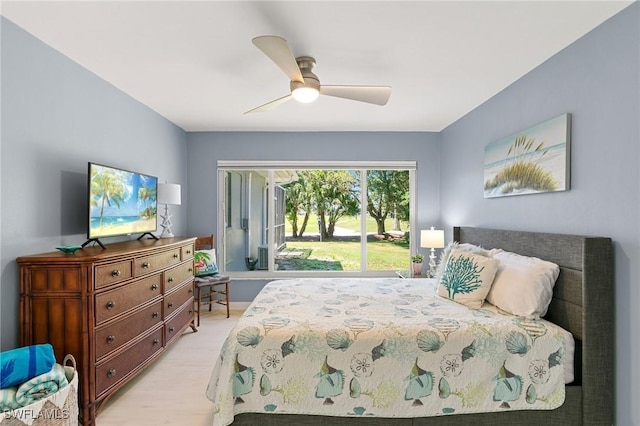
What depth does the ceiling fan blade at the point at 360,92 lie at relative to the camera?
2.56 m

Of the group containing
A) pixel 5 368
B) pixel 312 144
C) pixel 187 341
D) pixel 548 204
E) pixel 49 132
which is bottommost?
pixel 187 341

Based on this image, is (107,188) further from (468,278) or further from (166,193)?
(468,278)

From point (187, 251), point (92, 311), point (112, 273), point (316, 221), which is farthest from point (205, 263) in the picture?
point (92, 311)

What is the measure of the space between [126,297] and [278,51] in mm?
2030

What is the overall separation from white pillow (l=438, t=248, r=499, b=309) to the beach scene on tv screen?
8.92ft

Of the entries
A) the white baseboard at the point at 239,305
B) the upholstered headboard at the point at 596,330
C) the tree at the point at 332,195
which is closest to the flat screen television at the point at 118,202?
the white baseboard at the point at 239,305

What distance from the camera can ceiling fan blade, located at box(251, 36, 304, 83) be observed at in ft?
6.09

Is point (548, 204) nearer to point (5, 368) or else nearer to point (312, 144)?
point (312, 144)

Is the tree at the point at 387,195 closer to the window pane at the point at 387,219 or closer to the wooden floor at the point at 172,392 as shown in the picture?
the window pane at the point at 387,219

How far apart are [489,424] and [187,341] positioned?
2939mm

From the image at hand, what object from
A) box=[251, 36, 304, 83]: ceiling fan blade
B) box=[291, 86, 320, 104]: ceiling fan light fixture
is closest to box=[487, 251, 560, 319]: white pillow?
box=[291, 86, 320, 104]: ceiling fan light fixture

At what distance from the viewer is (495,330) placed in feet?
6.73

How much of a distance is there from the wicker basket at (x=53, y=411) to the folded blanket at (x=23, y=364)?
0.15 metres

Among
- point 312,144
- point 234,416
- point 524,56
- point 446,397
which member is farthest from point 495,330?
point 312,144
